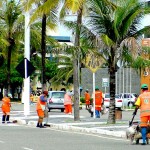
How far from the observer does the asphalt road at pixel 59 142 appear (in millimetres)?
18703

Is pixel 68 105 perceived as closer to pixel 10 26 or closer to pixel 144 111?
pixel 10 26

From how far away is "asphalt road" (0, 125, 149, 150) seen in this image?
736 inches

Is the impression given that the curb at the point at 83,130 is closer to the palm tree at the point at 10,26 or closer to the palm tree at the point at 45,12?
the palm tree at the point at 45,12

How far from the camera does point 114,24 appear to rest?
27.4m

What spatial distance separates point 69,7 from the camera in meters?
29.7

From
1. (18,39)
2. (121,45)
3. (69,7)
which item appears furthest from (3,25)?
(121,45)

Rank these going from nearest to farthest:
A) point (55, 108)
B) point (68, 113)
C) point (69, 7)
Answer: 1. point (69, 7)
2. point (68, 113)
3. point (55, 108)

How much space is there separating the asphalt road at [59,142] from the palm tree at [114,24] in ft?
14.3

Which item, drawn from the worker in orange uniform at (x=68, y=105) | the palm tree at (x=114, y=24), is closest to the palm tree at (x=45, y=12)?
the palm tree at (x=114, y=24)

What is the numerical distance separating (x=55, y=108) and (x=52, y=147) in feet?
97.3

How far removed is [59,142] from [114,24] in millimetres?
8305

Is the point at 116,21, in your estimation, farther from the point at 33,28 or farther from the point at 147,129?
the point at 33,28

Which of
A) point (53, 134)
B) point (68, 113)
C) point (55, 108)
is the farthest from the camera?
point (55, 108)

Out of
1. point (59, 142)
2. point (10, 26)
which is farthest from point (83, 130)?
point (10, 26)
